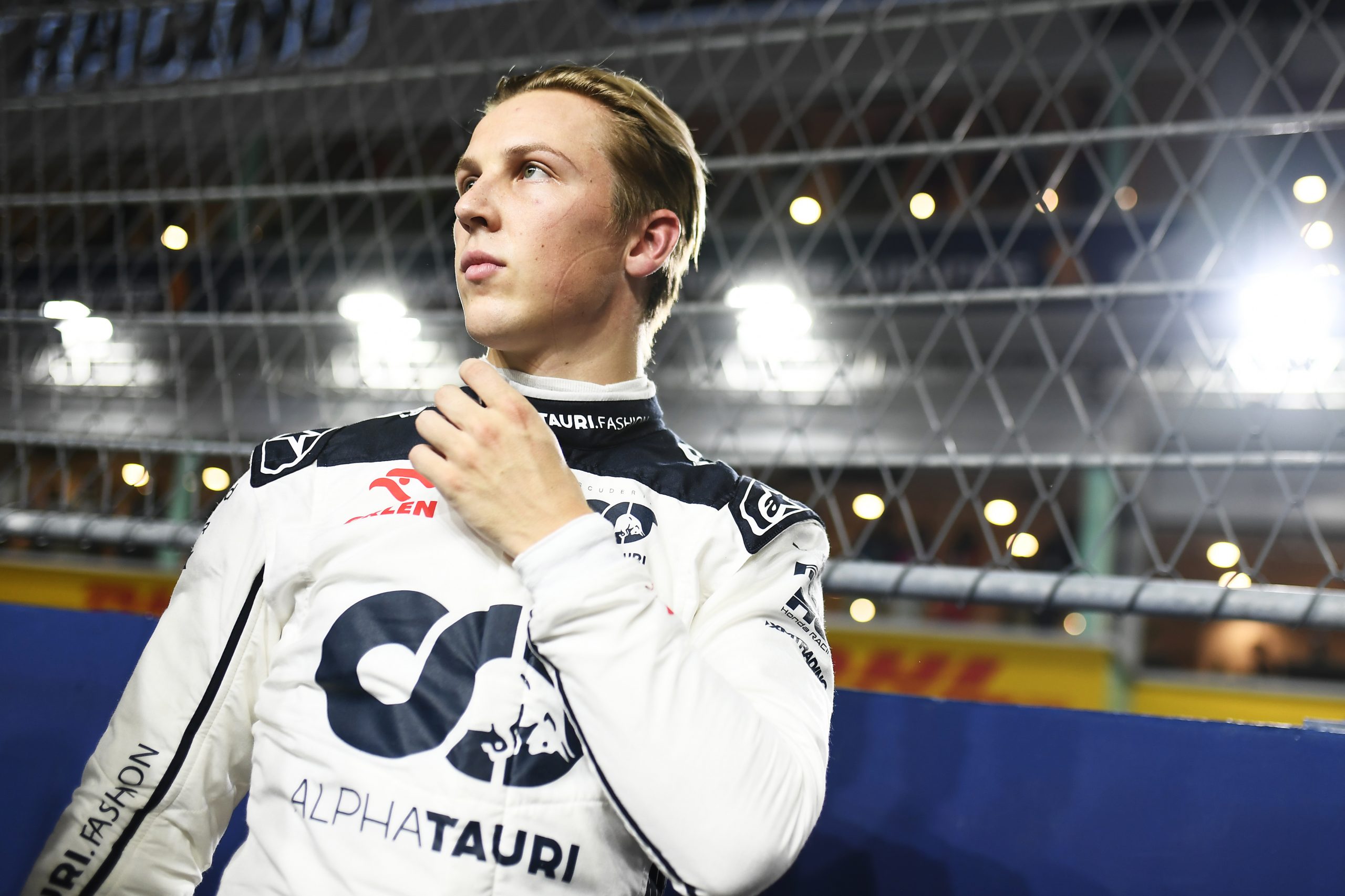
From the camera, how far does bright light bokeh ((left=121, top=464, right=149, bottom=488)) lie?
212 centimetres

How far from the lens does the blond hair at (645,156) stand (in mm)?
1098

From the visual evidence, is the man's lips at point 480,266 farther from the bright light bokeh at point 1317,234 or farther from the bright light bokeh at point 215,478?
the bright light bokeh at point 215,478

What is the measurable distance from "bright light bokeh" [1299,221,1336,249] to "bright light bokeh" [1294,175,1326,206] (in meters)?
0.06

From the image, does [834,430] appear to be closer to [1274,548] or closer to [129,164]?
[1274,548]

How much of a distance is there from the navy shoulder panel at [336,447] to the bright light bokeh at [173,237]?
1233 mm

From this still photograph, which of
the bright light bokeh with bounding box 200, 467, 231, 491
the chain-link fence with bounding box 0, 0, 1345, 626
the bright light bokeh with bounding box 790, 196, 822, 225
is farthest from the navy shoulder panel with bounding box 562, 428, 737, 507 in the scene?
the bright light bokeh with bounding box 790, 196, 822, 225

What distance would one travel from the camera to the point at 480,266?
1.01 metres

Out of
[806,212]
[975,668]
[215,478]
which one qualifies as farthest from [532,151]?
[806,212]

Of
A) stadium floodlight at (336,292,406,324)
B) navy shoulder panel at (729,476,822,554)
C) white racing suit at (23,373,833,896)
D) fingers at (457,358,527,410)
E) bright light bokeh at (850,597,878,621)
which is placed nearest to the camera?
white racing suit at (23,373,833,896)

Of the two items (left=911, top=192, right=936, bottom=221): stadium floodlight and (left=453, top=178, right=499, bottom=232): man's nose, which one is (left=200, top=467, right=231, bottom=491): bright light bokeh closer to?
(left=453, top=178, right=499, bottom=232): man's nose

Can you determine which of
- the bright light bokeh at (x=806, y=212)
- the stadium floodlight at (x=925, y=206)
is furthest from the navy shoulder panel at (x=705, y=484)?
the stadium floodlight at (x=925, y=206)

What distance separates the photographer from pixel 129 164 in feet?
16.5

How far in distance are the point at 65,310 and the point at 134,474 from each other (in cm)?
39

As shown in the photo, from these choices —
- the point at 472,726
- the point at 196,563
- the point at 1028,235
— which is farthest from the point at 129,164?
the point at 472,726
